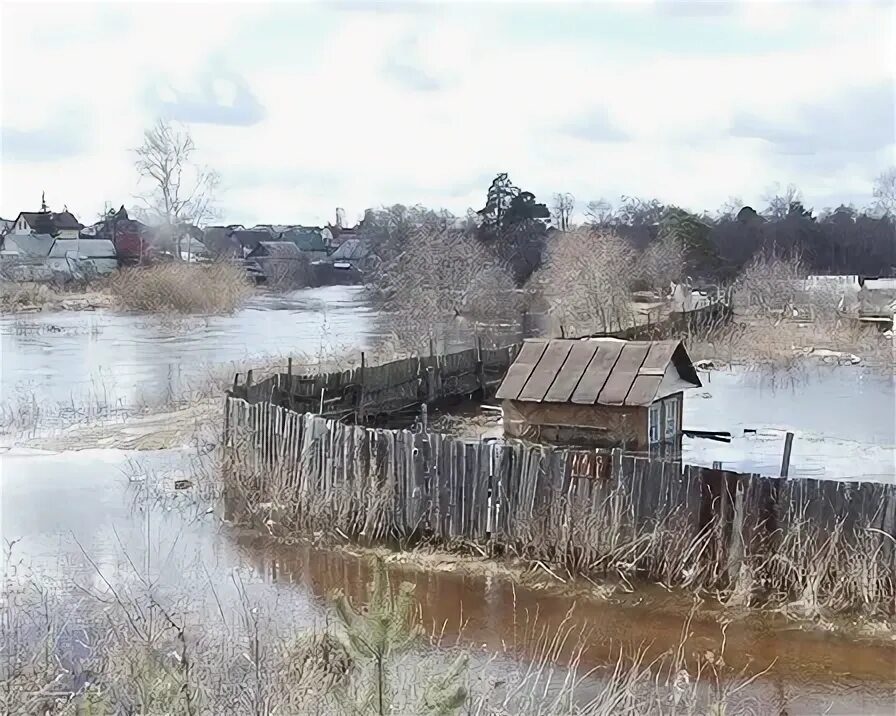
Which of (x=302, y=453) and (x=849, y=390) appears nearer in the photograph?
(x=302, y=453)

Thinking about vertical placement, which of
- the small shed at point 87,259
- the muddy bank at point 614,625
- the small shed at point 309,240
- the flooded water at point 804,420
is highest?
the small shed at point 309,240

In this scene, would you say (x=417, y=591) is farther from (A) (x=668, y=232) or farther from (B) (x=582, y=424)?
(A) (x=668, y=232)

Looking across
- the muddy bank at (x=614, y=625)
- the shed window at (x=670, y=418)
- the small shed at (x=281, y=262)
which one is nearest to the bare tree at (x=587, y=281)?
the small shed at (x=281, y=262)

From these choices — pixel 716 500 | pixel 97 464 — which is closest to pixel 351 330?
pixel 97 464

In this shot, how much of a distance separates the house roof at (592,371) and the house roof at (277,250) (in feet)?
58.1

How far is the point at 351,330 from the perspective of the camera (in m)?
22.8

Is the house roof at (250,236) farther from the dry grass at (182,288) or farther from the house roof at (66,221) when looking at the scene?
the house roof at (66,221)

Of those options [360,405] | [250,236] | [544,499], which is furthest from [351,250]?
[544,499]

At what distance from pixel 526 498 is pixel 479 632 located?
149 cm

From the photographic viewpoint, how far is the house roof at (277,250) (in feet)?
87.5

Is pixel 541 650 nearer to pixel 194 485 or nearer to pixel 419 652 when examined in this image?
pixel 419 652

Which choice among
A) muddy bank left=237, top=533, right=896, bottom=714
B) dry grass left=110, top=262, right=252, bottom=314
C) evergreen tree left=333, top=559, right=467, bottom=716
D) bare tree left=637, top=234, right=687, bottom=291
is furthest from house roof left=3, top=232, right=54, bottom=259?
bare tree left=637, top=234, right=687, bottom=291

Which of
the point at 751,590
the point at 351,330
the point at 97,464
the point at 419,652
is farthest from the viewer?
the point at 351,330

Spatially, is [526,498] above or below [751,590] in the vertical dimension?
above
